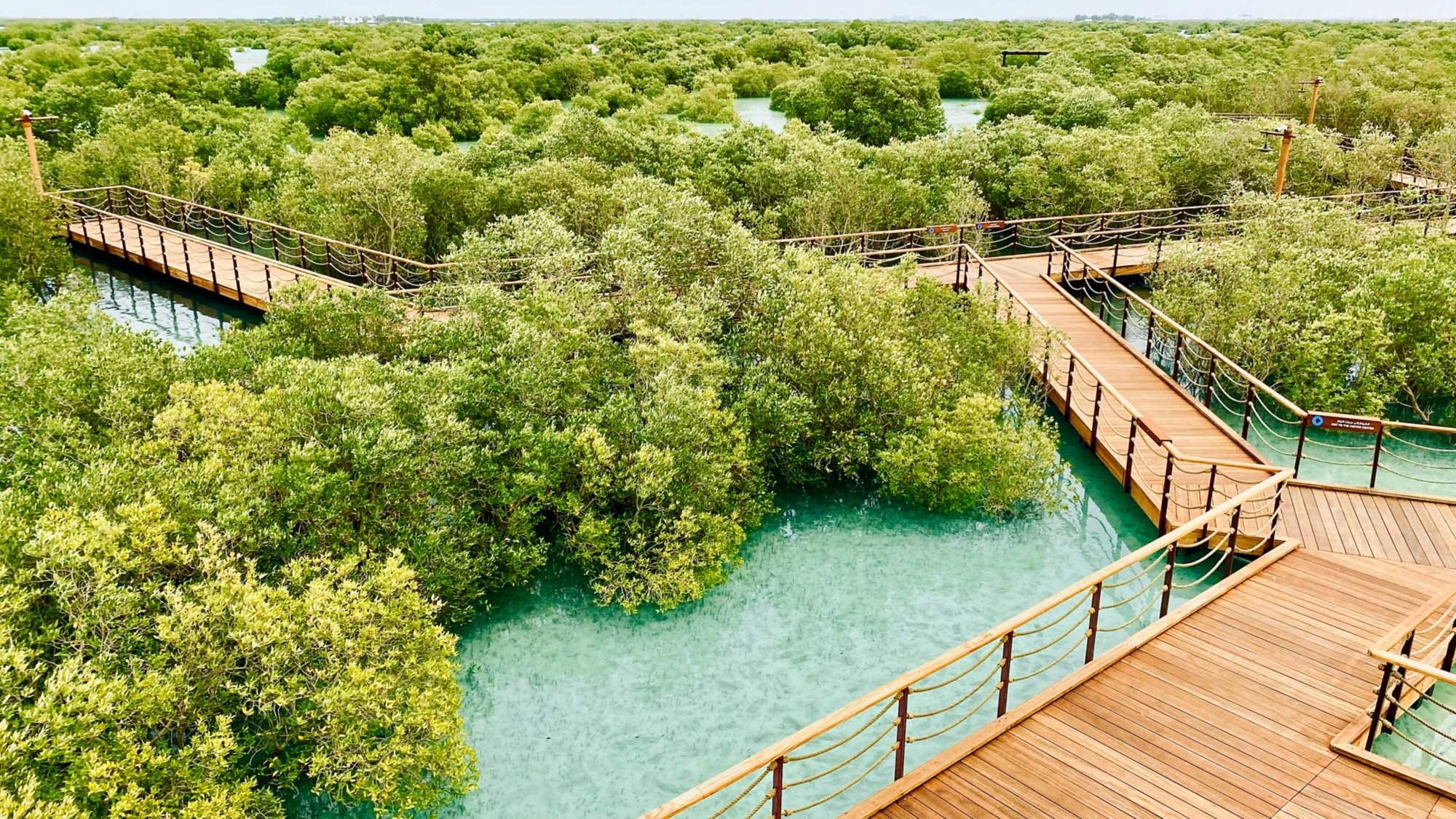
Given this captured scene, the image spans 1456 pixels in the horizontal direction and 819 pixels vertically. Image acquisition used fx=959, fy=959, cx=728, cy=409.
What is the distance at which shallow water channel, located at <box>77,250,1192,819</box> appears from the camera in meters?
10.3

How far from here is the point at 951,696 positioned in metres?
11.2

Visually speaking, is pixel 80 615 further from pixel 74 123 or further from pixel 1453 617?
pixel 74 123

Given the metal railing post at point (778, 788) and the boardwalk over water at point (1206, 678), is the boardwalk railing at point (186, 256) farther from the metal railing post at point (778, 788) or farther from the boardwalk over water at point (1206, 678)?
A: the metal railing post at point (778, 788)

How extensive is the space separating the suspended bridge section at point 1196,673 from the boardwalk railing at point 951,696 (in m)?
0.04

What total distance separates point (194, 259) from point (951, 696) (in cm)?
2274

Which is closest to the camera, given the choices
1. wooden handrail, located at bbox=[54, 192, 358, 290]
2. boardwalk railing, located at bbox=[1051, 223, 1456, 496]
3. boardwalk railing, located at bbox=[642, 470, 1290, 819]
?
boardwalk railing, located at bbox=[642, 470, 1290, 819]

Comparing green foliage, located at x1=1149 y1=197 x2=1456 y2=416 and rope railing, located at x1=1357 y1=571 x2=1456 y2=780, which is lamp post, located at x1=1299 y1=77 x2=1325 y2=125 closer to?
green foliage, located at x1=1149 y1=197 x2=1456 y2=416

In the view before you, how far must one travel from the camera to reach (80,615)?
28.1 feet

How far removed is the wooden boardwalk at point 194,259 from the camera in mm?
22875

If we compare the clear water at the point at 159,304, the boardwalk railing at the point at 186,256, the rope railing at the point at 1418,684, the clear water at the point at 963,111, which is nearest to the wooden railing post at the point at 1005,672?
the rope railing at the point at 1418,684

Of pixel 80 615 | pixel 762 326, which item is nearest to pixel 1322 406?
pixel 762 326

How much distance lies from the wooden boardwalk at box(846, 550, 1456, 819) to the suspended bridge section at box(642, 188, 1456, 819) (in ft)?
0.06

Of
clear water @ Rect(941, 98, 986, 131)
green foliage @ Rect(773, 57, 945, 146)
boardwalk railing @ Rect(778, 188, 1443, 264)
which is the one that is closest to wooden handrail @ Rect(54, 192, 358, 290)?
boardwalk railing @ Rect(778, 188, 1443, 264)

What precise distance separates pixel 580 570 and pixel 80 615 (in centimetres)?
650
